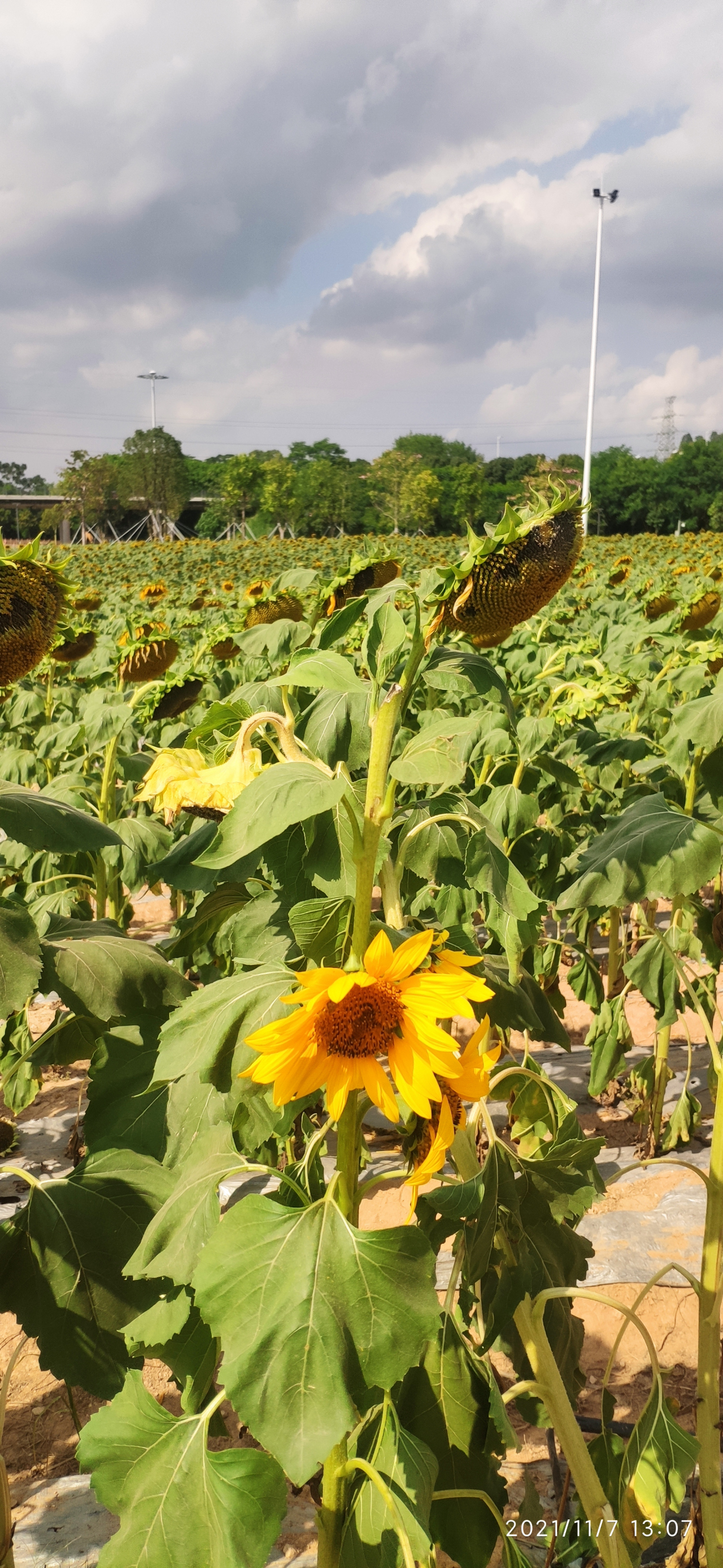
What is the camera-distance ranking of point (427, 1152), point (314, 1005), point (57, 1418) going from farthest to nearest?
1. point (57, 1418)
2. point (427, 1152)
3. point (314, 1005)

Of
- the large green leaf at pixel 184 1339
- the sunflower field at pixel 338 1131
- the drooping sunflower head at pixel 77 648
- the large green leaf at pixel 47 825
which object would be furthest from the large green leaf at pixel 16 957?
the drooping sunflower head at pixel 77 648

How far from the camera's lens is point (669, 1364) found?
107 inches

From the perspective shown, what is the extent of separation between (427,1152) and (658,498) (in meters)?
56.2

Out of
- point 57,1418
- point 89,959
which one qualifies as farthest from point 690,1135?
point 89,959

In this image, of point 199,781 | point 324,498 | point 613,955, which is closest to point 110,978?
point 199,781

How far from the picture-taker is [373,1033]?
1.00 meters

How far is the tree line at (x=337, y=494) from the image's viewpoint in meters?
46.5

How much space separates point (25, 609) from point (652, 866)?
1149mm

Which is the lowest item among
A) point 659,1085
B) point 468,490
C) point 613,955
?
point 659,1085

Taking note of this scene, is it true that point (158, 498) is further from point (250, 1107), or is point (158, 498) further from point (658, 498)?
point (250, 1107)

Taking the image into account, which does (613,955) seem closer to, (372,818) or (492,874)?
(492,874)

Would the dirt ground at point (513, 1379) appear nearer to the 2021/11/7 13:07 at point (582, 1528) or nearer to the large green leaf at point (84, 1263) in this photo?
the 2021/11/7 13:07 at point (582, 1528)

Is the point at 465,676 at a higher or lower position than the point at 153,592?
lower

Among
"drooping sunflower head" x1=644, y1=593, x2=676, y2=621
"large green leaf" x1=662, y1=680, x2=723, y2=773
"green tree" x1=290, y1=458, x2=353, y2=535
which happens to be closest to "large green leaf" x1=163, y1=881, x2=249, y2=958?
"large green leaf" x1=662, y1=680, x2=723, y2=773
